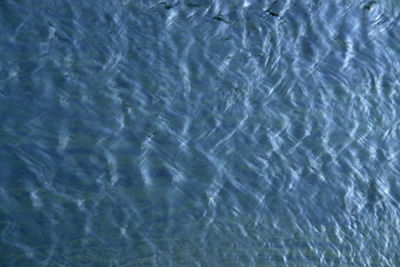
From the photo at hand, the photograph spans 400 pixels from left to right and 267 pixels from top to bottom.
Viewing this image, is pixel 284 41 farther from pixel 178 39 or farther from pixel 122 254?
pixel 122 254

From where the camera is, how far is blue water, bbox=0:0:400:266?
18.4 meters

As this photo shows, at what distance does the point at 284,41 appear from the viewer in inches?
984

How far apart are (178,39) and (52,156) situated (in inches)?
255

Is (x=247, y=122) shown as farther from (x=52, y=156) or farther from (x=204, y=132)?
(x=52, y=156)

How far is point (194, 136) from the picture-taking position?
2108 centimetres

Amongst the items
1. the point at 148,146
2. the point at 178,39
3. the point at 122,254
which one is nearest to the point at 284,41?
the point at 178,39

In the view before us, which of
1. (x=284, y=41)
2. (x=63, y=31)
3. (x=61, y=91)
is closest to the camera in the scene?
(x=61, y=91)

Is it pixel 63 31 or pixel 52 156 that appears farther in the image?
pixel 63 31

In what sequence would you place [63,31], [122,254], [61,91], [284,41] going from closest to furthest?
1. [122,254]
2. [61,91]
3. [63,31]
4. [284,41]

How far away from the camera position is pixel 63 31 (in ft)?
74.9

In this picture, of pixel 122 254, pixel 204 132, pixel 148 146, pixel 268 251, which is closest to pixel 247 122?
pixel 204 132

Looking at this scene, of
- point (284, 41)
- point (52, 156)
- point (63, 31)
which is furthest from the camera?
point (284, 41)

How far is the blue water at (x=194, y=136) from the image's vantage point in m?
18.4

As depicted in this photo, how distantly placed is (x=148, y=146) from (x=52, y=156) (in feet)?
8.60
